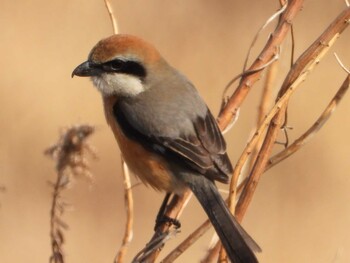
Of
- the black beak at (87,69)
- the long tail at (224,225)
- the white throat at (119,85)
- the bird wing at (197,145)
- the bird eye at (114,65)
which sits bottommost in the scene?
the long tail at (224,225)

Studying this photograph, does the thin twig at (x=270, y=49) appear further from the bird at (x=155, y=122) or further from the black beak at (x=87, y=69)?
the black beak at (x=87, y=69)

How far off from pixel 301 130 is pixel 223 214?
3216 mm

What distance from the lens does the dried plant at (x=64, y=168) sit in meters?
2.06

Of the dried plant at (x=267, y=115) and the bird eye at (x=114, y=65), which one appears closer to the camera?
the dried plant at (x=267, y=115)

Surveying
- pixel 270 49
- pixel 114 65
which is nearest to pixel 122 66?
pixel 114 65

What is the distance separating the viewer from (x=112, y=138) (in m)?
5.71

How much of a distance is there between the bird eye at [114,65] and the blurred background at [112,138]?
1616 mm

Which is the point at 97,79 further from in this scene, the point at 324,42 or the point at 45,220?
the point at 45,220

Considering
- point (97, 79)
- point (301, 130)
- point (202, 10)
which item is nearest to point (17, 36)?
point (202, 10)

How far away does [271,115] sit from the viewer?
2277 millimetres

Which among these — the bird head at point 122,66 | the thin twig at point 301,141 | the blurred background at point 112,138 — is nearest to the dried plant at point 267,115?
the thin twig at point 301,141

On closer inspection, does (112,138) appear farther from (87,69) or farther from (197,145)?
(197,145)

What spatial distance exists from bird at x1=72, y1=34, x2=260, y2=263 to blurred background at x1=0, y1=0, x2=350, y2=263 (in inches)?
59.2

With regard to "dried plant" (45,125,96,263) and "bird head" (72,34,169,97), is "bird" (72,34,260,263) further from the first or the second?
"dried plant" (45,125,96,263)
